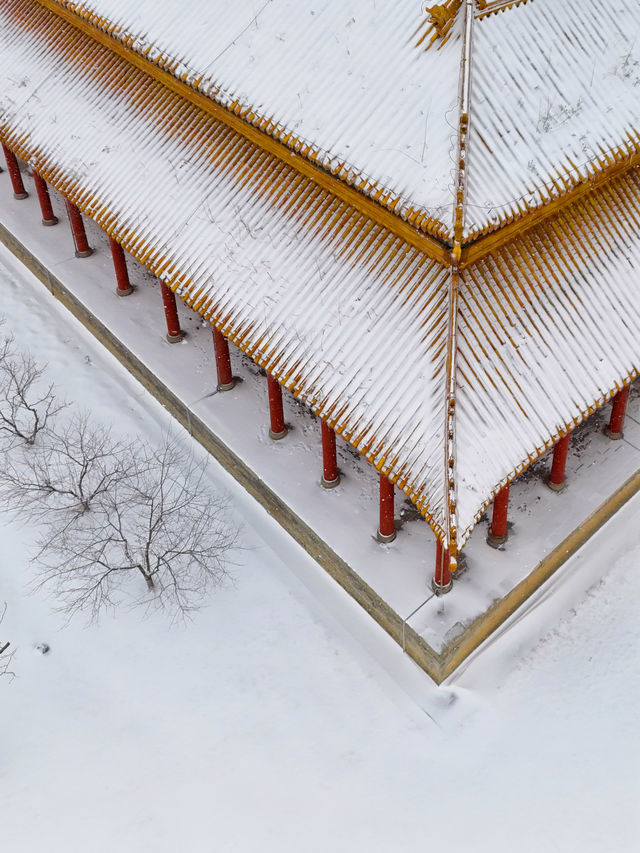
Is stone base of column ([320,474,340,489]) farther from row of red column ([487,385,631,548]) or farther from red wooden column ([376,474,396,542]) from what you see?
row of red column ([487,385,631,548])

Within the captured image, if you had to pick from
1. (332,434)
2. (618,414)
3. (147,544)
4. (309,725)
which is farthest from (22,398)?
(618,414)

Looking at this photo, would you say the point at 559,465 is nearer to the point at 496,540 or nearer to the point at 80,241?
the point at 496,540

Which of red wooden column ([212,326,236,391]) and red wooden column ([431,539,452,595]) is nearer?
red wooden column ([431,539,452,595])

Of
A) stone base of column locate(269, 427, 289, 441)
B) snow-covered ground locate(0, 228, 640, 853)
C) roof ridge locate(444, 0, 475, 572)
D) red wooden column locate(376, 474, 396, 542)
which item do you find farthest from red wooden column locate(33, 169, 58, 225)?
roof ridge locate(444, 0, 475, 572)

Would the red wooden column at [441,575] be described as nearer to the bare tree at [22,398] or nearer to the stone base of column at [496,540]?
the stone base of column at [496,540]

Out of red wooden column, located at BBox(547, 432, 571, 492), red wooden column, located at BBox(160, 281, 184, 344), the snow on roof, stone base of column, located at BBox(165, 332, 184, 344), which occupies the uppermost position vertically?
the snow on roof

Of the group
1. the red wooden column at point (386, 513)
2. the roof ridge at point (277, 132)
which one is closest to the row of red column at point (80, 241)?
the roof ridge at point (277, 132)
